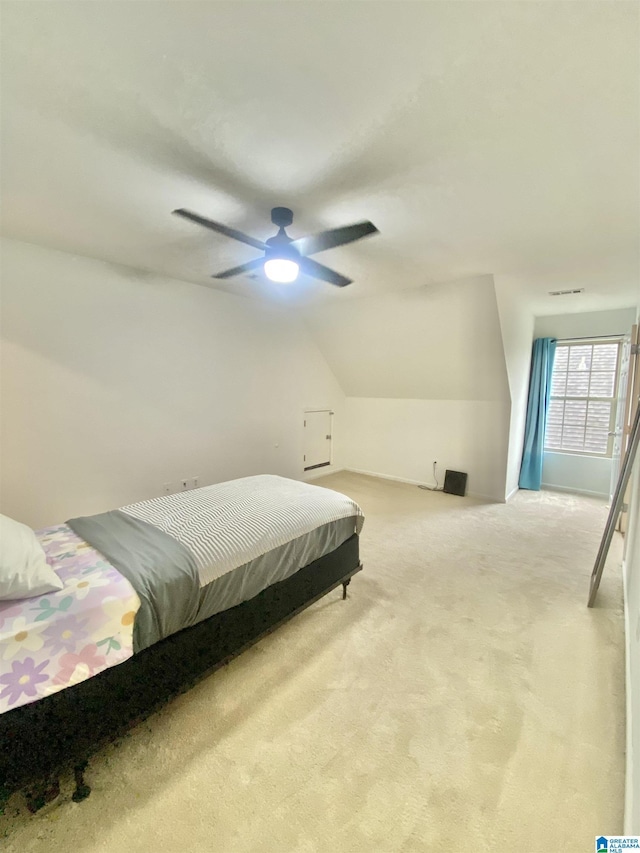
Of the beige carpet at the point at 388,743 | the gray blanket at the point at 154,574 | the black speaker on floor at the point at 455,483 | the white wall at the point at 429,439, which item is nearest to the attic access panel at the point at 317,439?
the white wall at the point at 429,439

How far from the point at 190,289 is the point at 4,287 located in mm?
1482

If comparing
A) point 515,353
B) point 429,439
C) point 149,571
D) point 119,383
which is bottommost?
point 149,571

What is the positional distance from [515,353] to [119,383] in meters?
4.17

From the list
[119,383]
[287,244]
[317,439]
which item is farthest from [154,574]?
[317,439]

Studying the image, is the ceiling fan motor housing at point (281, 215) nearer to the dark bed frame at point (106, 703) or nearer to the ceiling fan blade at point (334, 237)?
the ceiling fan blade at point (334, 237)

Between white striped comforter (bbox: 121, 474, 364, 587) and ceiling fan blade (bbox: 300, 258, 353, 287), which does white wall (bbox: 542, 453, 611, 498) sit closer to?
white striped comforter (bbox: 121, 474, 364, 587)

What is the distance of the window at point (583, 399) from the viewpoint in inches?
174

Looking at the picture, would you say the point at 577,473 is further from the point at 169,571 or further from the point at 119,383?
the point at 119,383

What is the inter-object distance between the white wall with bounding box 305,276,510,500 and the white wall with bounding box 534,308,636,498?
1.07 m

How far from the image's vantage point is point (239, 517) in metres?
1.98

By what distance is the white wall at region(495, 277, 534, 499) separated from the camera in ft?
11.1

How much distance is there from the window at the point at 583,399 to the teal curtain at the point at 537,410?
20 cm

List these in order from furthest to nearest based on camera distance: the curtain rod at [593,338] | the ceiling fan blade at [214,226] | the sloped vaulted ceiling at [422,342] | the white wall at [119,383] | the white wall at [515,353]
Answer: the curtain rod at [593,338] < the sloped vaulted ceiling at [422,342] < the white wall at [515,353] < the white wall at [119,383] < the ceiling fan blade at [214,226]

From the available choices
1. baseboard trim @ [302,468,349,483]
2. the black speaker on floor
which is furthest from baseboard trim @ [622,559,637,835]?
baseboard trim @ [302,468,349,483]
